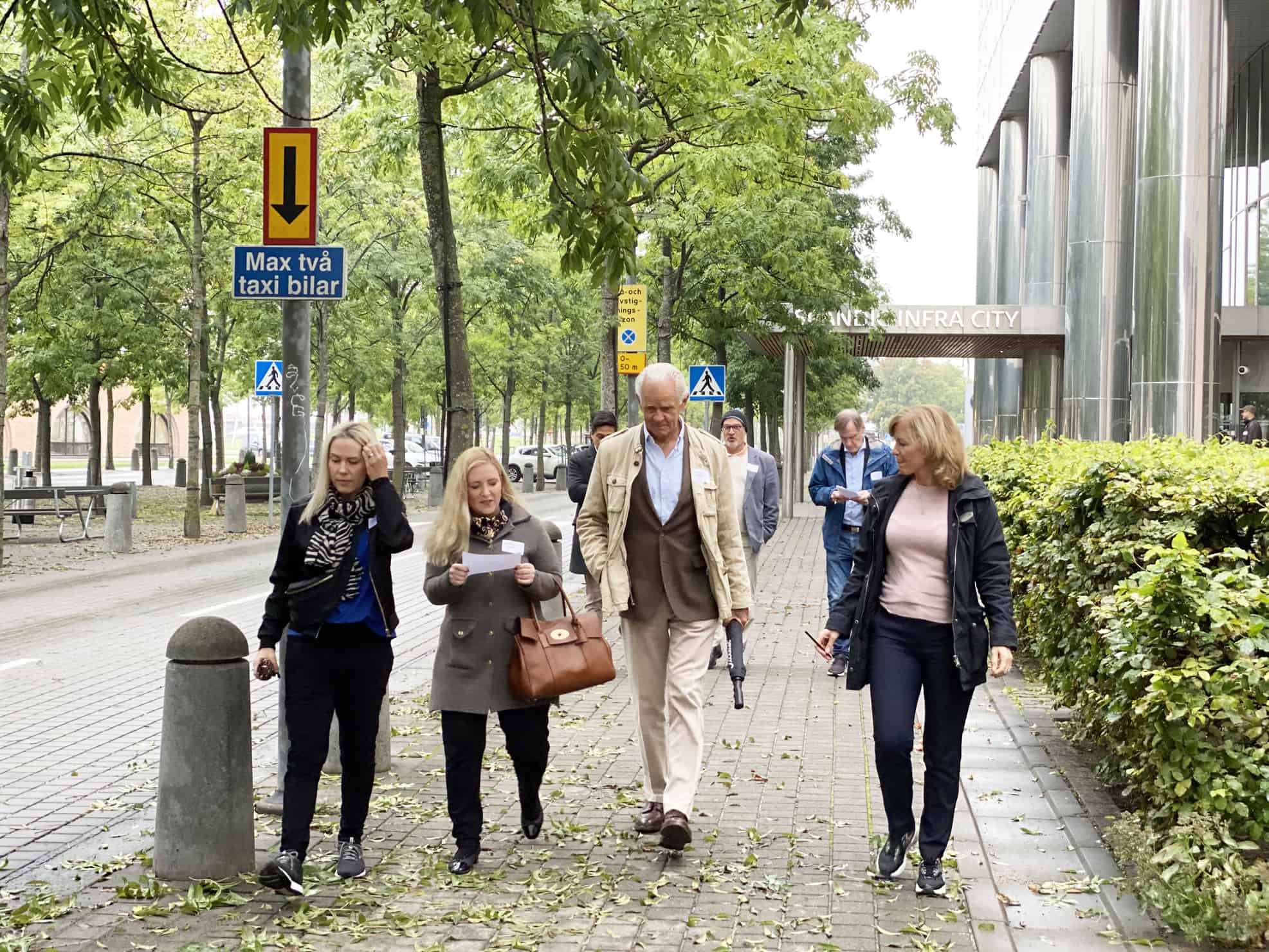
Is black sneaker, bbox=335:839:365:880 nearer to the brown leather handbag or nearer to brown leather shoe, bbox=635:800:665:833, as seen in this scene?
the brown leather handbag

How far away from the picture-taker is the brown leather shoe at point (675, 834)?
5699 mm

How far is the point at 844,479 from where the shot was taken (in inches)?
447

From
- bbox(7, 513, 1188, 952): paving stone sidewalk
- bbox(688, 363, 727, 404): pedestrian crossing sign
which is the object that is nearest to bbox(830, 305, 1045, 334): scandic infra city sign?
bbox(688, 363, 727, 404): pedestrian crossing sign

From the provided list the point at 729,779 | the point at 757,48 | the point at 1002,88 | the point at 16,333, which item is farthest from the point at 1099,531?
the point at 1002,88

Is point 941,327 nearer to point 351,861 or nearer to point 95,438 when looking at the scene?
point 95,438

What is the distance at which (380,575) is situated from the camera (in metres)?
5.57

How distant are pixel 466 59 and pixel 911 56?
12.1 m

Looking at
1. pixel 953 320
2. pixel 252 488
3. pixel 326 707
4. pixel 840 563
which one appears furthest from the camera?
pixel 953 320

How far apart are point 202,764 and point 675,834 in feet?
5.76

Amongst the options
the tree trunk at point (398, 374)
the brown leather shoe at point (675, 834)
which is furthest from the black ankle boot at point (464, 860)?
the tree trunk at point (398, 374)

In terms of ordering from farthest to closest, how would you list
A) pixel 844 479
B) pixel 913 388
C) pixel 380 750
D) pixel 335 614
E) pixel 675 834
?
pixel 913 388 → pixel 844 479 → pixel 380 750 → pixel 675 834 → pixel 335 614

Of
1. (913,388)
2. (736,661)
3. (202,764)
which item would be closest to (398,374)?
(736,661)

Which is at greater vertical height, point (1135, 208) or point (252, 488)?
point (1135, 208)

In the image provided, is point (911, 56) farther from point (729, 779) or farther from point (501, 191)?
point (729, 779)
